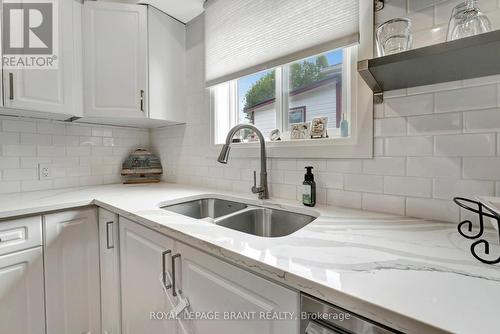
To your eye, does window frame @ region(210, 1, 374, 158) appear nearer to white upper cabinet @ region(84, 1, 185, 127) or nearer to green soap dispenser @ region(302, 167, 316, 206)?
green soap dispenser @ region(302, 167, 316, 206)

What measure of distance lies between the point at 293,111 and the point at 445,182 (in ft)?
2.77

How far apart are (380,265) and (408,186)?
1.74ft

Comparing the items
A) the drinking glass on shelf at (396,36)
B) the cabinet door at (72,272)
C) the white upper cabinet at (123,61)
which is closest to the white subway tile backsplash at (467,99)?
the drinking glass on shelf at (396,36)

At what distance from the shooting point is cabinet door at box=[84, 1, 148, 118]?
1531 millimetres

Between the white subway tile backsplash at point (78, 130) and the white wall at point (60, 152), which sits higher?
the white subway tile backsplash at point (78, 130)

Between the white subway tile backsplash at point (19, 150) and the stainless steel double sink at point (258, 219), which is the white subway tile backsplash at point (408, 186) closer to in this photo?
the stainless steel double sink at point (258, 219)

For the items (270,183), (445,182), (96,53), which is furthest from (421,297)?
(96,53)

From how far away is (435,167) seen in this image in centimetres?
85

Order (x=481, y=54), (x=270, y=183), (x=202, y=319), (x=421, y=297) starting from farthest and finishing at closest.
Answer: (x=270, y=183)
(x=202, y=319)
(x=481, y=54)
(x=421, y=297)

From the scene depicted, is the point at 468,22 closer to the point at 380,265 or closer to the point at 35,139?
the point at 380,265

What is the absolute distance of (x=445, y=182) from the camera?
2.73 feet

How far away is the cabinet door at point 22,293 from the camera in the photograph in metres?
1.05


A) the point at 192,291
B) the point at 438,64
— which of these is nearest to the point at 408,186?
the point at 438,64

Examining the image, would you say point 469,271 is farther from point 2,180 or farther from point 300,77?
point 2,180
